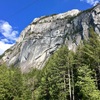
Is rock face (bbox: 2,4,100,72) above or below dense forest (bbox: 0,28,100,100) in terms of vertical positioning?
above

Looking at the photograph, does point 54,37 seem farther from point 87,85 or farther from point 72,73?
point 87,85

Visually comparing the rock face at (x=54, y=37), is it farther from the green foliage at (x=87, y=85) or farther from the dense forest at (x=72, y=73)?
the green foliage at (x=87, y=85)

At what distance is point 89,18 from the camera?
16112 centimetres

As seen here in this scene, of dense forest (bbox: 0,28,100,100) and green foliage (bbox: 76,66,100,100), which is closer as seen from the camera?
green foliage (bbox: 76,66,100,100)

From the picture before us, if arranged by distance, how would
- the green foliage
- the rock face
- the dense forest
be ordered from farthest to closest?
the rock face < the dense forest < the green foliage

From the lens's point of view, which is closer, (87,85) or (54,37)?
(87,85)

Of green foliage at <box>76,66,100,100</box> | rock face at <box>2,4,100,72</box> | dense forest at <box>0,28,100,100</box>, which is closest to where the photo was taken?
green foliage at <box>76,66,100,100</box>

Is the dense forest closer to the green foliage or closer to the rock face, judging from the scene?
the green foliage

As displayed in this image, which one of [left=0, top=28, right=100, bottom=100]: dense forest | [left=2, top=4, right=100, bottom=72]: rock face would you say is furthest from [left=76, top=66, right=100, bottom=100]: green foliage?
[left=2, top=4, right=100, bottom=72]: rock face

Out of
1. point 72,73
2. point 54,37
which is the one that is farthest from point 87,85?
point 54,37

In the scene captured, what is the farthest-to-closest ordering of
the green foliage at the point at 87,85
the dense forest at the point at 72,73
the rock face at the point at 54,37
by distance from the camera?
1. the rock face at the point at 54,37
2. the dense forest at the point at 72,73
3. the green foliage at the point at 87,85

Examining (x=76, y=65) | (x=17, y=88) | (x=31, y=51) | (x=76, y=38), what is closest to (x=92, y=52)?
(x=76, y=65)

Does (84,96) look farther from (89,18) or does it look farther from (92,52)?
(89,18)

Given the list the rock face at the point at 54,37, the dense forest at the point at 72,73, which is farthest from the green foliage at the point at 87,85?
the rock face at the point at 54,37
